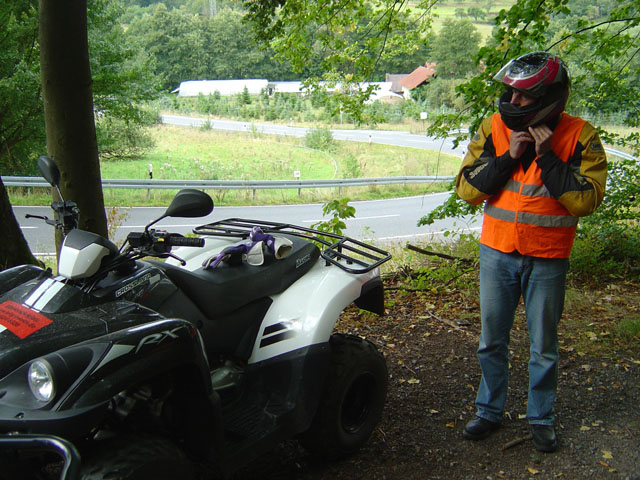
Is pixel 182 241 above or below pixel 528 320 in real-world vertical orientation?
above

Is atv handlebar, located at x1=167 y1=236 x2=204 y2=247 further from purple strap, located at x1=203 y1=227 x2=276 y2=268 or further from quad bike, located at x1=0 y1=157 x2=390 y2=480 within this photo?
purple strap, located at x1=203 y1=227 x2=276 y2=268

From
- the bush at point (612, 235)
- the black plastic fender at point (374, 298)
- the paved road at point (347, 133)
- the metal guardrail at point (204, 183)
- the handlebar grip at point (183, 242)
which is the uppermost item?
the handlebar grip at point (183, 242)

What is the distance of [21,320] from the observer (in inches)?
77.7

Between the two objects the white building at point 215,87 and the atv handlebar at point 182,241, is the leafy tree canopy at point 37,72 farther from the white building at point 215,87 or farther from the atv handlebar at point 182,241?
the white building at point 215,87

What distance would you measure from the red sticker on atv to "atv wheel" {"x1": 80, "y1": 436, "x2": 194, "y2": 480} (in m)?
0.48

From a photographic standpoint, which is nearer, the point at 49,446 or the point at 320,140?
the point at 49,446

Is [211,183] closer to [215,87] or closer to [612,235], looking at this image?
[612,235]

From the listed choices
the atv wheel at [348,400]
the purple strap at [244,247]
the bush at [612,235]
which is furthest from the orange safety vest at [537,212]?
the bush at [612,235]

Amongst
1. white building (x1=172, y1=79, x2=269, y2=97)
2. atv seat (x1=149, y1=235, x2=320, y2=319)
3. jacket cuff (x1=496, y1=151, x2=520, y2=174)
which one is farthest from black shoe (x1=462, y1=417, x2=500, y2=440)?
white building (x1=172, y1=79, x2=269, y2=97)

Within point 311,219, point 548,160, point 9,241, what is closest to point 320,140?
point 311,219

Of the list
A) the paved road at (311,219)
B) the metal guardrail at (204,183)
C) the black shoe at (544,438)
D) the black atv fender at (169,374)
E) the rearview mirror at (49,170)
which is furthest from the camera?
the metal guardrail at (204,183)

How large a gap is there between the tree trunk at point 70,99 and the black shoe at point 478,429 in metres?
3.27

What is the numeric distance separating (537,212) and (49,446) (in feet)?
7.94

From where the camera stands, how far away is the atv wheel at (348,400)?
287 centimetres
